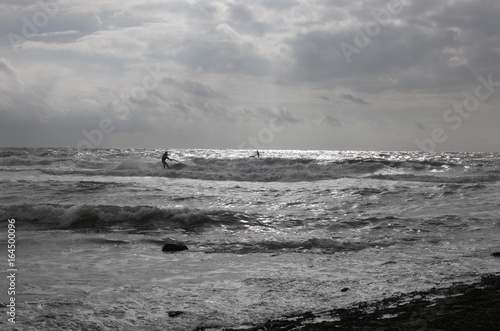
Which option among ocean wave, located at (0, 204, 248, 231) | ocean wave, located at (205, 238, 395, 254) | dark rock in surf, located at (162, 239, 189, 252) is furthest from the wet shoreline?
ocean wave, located at (0, 204, 248, 231)

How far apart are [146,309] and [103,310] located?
2.08 ft

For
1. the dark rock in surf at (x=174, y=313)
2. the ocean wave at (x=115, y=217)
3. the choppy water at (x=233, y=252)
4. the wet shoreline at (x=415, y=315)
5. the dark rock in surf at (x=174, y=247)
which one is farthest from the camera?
the ocean wave at (x=115, y=217)

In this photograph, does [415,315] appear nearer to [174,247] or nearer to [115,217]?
[174,247]

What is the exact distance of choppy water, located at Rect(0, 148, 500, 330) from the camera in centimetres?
715

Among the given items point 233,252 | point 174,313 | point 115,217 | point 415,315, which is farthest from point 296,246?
point 115,217

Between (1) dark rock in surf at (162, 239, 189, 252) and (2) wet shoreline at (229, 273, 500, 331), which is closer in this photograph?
(2) wet shoreline at (229, 273, 500, 331)

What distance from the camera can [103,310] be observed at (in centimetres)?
698

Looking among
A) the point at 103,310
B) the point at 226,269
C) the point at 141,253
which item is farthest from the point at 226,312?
the point at 141,253

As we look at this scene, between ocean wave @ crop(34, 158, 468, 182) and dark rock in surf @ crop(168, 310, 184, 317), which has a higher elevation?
ocean wave @ crop(34, 158, 468, 182)

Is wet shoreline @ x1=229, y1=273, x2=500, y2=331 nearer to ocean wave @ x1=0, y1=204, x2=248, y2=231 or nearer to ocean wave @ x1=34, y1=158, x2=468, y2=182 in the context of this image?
ocean wave @ x1=0, y1=204, x2=248, y2=231

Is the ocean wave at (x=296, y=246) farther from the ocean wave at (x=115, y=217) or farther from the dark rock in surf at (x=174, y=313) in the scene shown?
the dark rock in surf at (x=174, y=313)

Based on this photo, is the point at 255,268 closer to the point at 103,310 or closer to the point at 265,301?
the point at 265,301

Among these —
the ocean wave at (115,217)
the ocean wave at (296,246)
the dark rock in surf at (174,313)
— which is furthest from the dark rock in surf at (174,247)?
the dark rock in surf at (174,313)

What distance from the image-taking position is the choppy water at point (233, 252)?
715cm
